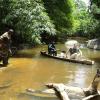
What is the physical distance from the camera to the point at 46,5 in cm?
3700

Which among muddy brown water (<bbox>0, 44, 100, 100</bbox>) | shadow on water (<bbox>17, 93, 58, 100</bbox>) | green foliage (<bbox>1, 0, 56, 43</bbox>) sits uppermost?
green foliage (<bbox>1, 0, 56, 43</bbox>)

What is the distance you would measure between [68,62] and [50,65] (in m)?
1.73

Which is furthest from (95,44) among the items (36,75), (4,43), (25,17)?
(36,75)

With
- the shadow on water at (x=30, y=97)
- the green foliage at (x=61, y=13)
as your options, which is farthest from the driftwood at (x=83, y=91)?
the green foliage at (x=61, y=13)

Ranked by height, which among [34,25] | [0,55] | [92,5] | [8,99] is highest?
[92,5]

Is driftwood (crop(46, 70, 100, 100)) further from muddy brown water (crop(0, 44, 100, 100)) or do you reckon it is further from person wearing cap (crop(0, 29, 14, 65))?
person wearing cap (crop(0, 29, 14, 65))

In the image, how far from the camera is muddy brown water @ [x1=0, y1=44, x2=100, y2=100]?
12.4 metres

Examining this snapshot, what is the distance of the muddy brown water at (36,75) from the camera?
486 inches

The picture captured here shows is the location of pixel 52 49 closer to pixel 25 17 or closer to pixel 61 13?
pixel 25 17

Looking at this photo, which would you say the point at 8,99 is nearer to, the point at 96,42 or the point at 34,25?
the point at 34,25

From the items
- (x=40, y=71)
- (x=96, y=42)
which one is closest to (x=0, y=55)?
(x=40, y=71)

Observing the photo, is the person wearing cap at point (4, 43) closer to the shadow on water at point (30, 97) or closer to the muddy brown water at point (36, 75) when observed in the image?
the muddy brown water at point (36, 75)

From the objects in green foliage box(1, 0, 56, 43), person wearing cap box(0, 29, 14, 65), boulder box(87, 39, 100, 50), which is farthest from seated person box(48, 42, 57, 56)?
boulder box(87, 39, 100, 50)

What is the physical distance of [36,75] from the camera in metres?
16.3
